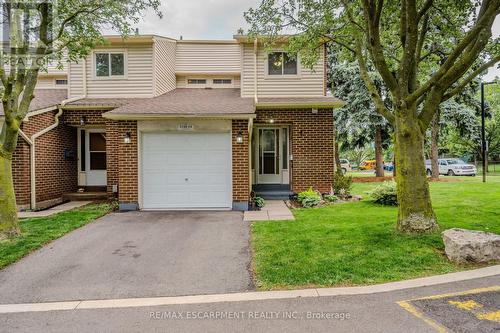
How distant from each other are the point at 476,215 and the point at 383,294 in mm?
5650

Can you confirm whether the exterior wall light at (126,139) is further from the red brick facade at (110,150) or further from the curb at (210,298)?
the curb at (210,298)

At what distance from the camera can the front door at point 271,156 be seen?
12359 millimetres

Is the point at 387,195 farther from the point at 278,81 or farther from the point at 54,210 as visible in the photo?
the point at 54,210

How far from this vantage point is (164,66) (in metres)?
13.6

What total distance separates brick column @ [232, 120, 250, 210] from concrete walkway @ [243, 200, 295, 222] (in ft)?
1.99

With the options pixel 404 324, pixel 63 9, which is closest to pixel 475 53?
pixel 404 324

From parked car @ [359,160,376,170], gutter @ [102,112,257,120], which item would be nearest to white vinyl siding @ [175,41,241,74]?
gutter @ [102,112,257,120]

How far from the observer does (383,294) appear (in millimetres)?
4090

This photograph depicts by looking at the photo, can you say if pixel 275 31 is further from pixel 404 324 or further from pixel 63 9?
pixel 404 324

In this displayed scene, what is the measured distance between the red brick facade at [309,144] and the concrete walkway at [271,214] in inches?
69.3

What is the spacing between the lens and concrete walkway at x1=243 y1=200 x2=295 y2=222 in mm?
8492

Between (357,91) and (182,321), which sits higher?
(357,91)

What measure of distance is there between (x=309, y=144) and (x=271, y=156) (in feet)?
5.35

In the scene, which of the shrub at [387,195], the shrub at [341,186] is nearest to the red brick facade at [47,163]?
the shrub at [341,186]
